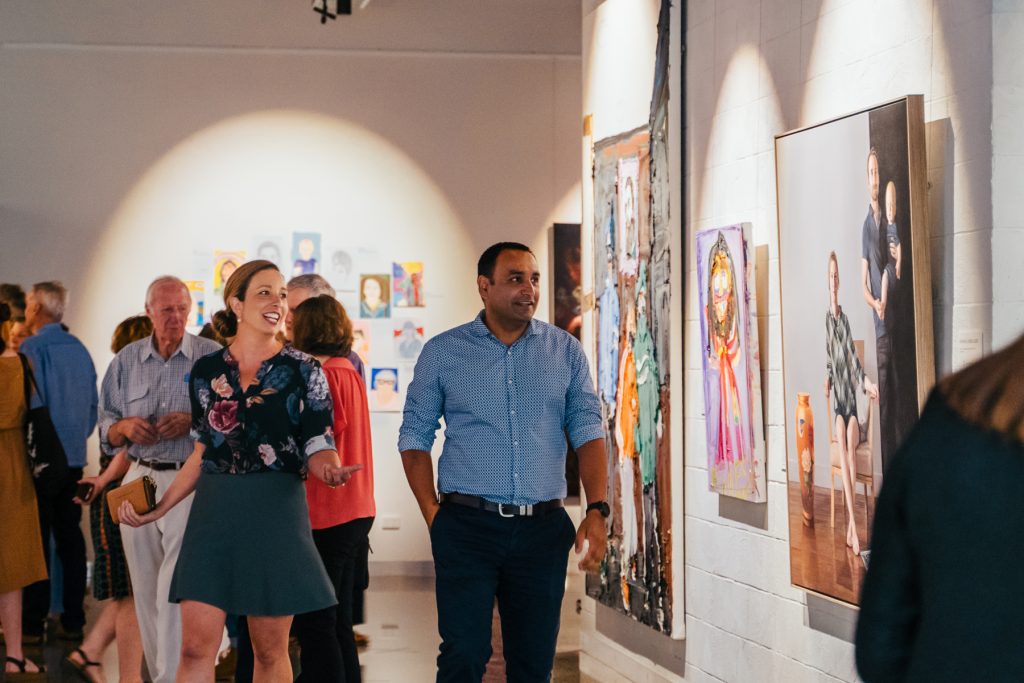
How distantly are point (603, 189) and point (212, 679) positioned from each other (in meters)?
3.16

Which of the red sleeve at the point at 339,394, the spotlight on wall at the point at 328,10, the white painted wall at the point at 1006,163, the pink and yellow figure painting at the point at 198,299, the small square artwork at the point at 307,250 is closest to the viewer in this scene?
the white painted wall at the point at 1006,163

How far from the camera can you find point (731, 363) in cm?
539

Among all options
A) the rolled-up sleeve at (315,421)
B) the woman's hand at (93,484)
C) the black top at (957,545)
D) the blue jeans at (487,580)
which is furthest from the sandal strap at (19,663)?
the black top at (957,545)

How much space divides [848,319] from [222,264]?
23.4 ft

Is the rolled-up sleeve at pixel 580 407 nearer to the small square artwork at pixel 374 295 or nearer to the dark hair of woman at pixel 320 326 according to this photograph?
the dark hair of woman at pixel 320 326

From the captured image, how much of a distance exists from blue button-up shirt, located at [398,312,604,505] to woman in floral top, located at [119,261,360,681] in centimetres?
39

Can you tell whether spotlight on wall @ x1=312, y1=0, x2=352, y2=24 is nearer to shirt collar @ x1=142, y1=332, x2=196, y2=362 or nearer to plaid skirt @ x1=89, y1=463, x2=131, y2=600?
shirt collar @ x1=142, y1=332, x2=196, y2=362

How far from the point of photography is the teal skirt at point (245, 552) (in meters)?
4.68

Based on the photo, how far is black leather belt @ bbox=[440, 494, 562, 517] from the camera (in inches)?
179

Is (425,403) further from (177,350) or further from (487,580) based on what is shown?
(177,350)

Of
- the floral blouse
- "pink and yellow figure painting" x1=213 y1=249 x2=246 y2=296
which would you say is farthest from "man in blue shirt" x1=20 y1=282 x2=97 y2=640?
the floral blouse

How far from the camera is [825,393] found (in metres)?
4.60

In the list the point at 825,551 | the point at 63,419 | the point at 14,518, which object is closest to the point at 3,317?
the point at 14,518

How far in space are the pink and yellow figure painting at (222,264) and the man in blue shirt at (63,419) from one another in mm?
1808
